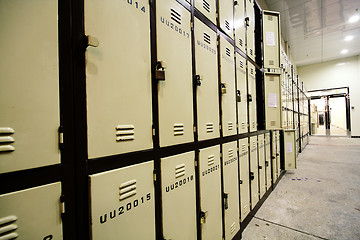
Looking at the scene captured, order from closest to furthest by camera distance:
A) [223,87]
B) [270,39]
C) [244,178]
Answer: [223,87] → [244,178] → [270,39]

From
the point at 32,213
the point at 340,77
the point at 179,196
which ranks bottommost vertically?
the point at 179,196

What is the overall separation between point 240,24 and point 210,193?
215cm

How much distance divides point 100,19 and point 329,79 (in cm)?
1341

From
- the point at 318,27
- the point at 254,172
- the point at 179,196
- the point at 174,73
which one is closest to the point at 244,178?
the point at 254,172

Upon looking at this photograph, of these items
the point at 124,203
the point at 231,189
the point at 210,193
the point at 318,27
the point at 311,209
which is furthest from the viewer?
the point at 318,27

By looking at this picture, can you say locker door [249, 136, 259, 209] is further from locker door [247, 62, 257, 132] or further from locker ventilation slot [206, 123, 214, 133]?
locker ventilation slot [206, 123, 214, 133]

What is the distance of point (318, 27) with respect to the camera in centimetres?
626

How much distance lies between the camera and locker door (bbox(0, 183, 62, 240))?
0.52 metres

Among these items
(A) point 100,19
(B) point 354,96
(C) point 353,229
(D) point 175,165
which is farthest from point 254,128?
(B) point 354,96

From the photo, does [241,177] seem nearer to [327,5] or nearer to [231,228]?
[231,228]

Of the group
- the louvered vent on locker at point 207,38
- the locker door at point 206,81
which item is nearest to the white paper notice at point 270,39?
the locker door at point 206,81

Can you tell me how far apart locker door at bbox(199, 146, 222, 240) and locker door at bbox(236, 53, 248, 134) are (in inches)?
28.0

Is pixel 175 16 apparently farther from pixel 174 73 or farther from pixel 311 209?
pixel 311 209

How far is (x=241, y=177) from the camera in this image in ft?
6.76
